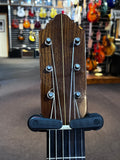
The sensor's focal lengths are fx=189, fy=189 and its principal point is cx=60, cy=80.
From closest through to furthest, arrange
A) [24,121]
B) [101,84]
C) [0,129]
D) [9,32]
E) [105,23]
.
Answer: [0,129]
[24,121]
[101,84]
[105,23]
[9,32]

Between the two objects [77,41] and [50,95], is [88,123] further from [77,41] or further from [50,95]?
[77,41]

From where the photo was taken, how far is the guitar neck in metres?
0.80

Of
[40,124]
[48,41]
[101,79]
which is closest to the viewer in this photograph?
[40,124]

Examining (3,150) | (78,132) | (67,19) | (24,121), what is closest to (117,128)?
(24,121)

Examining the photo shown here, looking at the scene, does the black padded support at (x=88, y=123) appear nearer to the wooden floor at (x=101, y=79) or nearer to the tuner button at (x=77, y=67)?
the tuner button at (x=77, y=67)

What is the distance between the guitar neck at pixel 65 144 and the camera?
2.63 feet

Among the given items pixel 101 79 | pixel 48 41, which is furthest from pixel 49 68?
pixel 101 79

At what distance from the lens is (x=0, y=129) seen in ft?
6.82

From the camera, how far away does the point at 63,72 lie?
827mm

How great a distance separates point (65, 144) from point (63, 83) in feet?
0.86

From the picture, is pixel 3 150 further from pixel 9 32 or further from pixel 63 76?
pixel 9 32

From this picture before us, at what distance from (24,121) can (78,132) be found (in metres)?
1.58

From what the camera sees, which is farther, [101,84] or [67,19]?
[101,84]

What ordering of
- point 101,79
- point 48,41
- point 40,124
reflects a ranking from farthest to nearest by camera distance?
point 101,79 < point 48,41 < point 40,124
